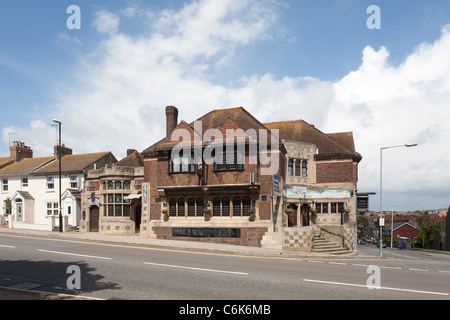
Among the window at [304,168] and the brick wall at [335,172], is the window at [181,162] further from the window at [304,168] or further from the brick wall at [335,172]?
the brick wall at [335,172]

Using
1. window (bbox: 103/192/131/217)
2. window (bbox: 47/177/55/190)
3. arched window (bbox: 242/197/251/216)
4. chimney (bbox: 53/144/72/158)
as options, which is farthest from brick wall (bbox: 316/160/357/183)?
chimney (bbox: 53/144/72/158)

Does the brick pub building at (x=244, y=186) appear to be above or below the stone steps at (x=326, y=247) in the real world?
above

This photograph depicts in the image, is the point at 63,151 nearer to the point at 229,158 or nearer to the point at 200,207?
the point at 200,207

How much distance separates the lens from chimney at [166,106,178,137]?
2781cm

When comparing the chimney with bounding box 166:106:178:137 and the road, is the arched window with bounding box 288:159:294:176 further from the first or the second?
the road

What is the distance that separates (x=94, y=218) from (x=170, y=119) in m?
11.7

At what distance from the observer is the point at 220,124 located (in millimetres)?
27250

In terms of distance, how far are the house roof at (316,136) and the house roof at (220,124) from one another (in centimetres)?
574

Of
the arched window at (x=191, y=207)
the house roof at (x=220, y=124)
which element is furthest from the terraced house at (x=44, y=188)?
the arched window at (x=191, y=207)

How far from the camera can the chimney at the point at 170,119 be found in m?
27.8

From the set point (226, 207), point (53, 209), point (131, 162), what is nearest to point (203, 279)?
point (226, 207)

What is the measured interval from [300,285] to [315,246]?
1337cm

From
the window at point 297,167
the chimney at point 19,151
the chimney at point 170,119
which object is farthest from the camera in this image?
the chimney at point 19,151
